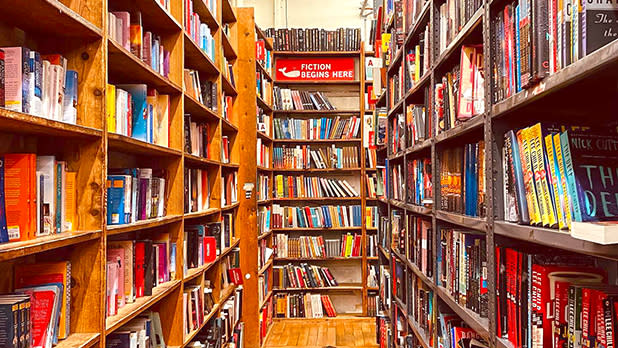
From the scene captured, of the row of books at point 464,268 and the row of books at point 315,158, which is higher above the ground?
the row of books at point 315,158

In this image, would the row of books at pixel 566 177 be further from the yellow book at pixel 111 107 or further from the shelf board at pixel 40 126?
the yellow book at pixel 111 107

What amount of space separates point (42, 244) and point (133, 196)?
72 centimetres

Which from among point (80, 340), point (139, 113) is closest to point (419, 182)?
point (139, 113)

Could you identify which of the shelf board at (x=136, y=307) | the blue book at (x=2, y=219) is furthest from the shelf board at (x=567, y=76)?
the shelf board at (x=136, y=307)

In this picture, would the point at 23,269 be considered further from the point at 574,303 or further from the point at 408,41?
the point at 408,41

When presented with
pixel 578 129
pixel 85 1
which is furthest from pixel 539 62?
pixel 85 1

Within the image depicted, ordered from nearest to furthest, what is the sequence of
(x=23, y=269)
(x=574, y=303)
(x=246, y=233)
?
(x=574, y=303) < (x=23, y=269) < (x=246, y=233)

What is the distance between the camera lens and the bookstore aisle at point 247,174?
104cm

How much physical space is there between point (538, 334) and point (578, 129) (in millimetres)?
463

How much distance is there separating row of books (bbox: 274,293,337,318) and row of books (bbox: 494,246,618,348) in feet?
13.8

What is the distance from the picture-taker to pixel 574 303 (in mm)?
1008

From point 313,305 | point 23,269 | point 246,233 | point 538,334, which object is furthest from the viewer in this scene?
point 313,305

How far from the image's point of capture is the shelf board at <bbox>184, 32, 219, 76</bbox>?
2.66 metres

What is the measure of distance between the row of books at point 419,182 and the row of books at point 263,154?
1.86 m
